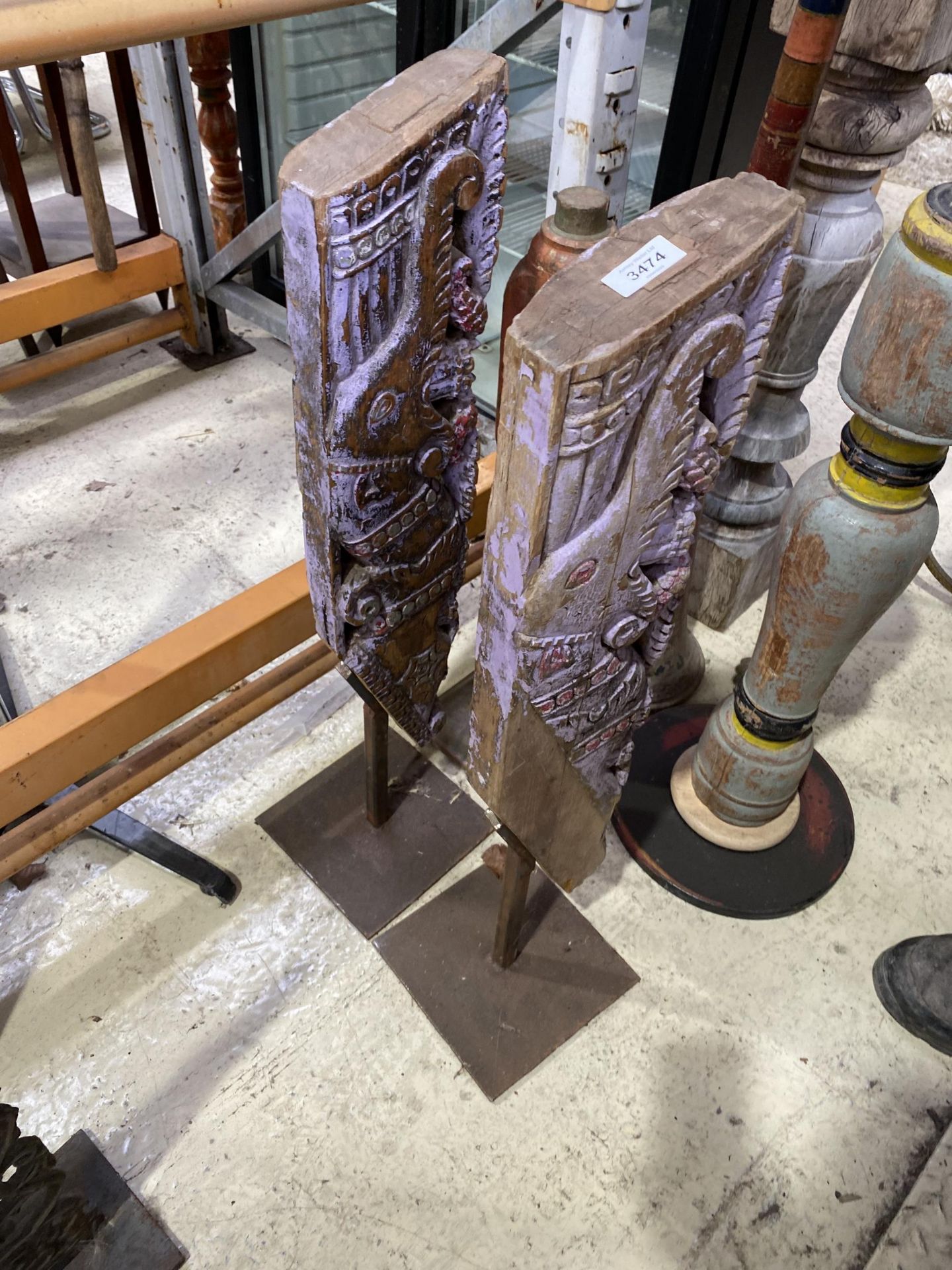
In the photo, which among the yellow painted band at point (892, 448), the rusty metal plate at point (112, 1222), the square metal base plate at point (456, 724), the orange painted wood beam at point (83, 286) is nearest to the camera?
the yellow painted band at point (892, 448)

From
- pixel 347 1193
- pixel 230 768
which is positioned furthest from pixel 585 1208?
pixel 230 768

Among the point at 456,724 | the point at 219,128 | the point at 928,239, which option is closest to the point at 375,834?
the point at 456,724

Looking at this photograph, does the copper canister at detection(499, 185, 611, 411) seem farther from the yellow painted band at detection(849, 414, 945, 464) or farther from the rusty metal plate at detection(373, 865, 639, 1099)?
the rusty metal plate at detection(373, 865, 639, 1099)

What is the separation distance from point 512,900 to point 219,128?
238 centimetres

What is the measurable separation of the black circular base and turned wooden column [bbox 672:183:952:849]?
0.04 metres

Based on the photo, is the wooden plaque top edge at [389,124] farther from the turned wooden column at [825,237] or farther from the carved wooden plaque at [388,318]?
the turned wooden column at [825,237]

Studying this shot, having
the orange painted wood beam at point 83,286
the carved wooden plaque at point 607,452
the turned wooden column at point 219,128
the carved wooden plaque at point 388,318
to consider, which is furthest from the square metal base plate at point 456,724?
the turned wooden column at point 219,128

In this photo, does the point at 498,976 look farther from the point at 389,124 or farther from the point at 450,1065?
the point at 389,124

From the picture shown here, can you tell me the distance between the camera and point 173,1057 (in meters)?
1.54

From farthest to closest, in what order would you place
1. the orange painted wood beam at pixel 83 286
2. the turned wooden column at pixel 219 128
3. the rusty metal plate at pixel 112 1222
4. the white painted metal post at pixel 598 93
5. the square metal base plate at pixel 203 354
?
1. the square metal base plate at pixel 203 354
2. the turned wooden column at pixel 219 128
3. the orange painted wood beam at pixel 83 286
4. the white painted metal post at pixel 598 93
5. the rusty metal plate at pixel 112 1222

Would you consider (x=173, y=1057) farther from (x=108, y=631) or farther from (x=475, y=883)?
(x=108, y=631)

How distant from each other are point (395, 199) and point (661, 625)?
0.62 m

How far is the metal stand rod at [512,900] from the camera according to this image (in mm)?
1402

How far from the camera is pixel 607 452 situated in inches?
36.7
